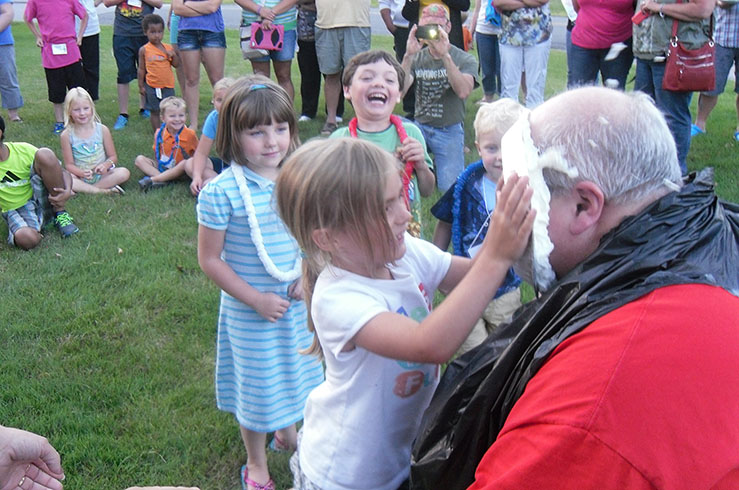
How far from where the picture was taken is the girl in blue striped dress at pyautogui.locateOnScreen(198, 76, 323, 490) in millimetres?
2943

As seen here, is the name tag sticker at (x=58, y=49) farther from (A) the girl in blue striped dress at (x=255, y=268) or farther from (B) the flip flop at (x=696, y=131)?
(B) the flip flop at (x=696, y=131)

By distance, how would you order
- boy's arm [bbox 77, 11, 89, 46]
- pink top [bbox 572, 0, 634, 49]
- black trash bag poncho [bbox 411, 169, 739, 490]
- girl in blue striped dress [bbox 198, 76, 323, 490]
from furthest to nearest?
boy's arm [bbox 77, 11, 89, 46], pink top [bbox 572, 0, 634, 49], girl in blue striped dress [bbox 198, 76, 323, 490], black trash bag poncho [bbox 411, 169, 739, 490]

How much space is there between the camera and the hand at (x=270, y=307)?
9.66 feet

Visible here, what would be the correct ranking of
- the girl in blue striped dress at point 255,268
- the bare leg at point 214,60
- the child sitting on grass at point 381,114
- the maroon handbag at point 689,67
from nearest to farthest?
the girl in blue striped dress at point 255,268 < the child sitting on grass at point 381,114 < the maroon handbag at point 689,67 < the bare leg at point 214,60

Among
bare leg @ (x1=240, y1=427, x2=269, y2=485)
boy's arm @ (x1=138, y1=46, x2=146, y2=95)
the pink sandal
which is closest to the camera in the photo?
bare leg @ (x1=240, y1=427, x2=269, y2=485)

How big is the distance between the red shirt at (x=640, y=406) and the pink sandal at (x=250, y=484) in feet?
Answer: 6.79

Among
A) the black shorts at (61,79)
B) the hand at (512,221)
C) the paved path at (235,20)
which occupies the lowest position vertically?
the paved path at (235,20)

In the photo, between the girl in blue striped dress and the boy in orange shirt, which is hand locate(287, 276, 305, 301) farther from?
the boy in orange shirt

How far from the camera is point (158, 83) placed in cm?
873

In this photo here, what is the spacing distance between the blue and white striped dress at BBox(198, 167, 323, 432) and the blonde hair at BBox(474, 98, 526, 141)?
3.59 feet

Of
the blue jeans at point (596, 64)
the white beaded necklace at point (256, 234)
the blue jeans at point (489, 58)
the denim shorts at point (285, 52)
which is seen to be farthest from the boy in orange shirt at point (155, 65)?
the white beaded necklace at point (256, 234)

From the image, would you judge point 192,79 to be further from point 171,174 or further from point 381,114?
point 381,114

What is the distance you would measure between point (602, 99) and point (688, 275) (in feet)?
1.50

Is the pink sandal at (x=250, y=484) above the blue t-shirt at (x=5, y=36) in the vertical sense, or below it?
below
